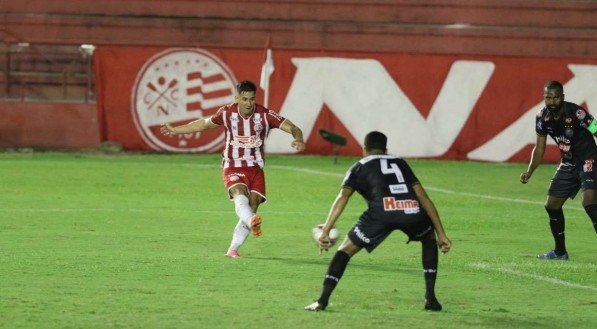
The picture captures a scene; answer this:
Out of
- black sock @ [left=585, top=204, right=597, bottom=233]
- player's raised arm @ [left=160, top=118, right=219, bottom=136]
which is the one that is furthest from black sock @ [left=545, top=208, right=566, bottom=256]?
player's raised arm @ [left=160, top=118, right=219, bottom=136]

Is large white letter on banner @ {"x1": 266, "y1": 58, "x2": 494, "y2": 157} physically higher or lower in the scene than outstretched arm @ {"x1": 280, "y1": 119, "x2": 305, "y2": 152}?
lower

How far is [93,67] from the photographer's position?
2942 centimetres

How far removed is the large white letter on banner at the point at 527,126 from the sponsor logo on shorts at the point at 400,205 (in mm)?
19442

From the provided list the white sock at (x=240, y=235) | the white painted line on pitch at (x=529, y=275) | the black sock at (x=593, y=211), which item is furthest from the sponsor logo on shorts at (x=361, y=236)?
the black sock at (x=593, y=211)

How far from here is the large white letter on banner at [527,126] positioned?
93.8ft

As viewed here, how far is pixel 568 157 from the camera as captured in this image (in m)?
13.6

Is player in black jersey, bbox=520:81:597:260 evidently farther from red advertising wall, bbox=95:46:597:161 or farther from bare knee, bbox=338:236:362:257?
red advertising wall, bbox=95:46:597:161

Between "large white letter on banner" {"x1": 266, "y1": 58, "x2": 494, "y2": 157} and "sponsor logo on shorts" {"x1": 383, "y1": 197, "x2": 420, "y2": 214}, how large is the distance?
18746 millimetres

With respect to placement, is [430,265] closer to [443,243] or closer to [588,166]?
[443,243]

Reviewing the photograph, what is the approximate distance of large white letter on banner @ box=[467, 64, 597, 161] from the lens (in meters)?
28.6

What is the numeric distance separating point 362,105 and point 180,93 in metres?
4.14

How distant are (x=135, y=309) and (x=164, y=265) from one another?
2.68 meters

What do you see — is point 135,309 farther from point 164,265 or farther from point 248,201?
point 248,201

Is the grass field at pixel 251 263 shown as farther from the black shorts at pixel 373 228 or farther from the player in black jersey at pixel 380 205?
the black shorts at pixel 373 228
